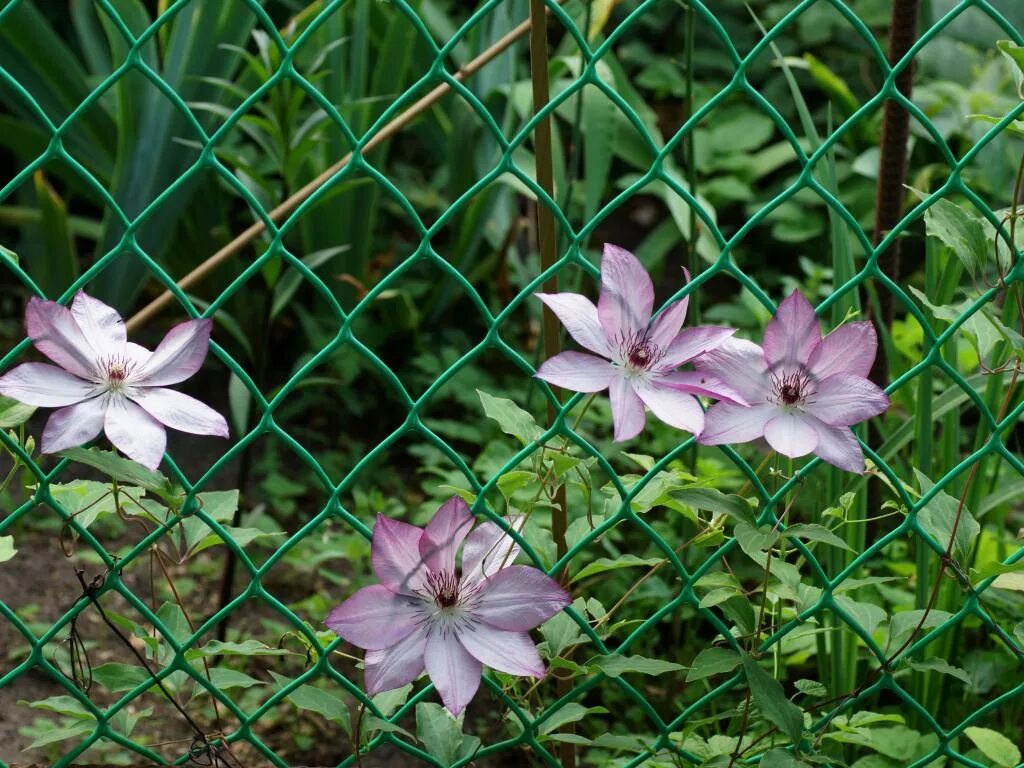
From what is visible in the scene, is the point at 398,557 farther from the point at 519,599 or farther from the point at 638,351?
the point at 638,351

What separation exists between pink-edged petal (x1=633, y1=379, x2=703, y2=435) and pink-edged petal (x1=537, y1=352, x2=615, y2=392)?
0.03m

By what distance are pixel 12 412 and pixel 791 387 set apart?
2.07ft

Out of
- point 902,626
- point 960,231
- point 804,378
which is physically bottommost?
point 902,626

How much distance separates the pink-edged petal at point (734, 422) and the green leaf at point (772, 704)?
0.21 meters

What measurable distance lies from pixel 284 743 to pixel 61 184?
1673mm

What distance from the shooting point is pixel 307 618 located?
1.83 metres

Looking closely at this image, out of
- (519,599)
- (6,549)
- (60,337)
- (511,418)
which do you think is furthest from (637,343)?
(6,549)

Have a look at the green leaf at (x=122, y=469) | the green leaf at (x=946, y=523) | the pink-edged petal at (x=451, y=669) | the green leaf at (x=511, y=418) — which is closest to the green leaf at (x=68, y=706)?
the green leaf at (x=122, y=469)

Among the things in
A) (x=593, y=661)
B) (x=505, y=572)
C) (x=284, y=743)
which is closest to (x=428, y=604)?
(x=505, y=572)

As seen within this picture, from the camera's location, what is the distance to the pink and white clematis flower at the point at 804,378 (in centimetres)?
98

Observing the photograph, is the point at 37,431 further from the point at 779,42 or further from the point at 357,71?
the point at 779,42

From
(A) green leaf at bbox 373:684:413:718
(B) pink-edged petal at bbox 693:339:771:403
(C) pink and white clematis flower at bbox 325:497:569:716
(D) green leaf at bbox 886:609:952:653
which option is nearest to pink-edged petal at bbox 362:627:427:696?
(C) pink and white clematis flower at bbox 325:497:569:716

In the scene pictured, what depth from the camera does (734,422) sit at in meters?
0.98

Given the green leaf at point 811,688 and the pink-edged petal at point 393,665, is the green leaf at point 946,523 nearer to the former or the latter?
the green leaf at point 811,688
